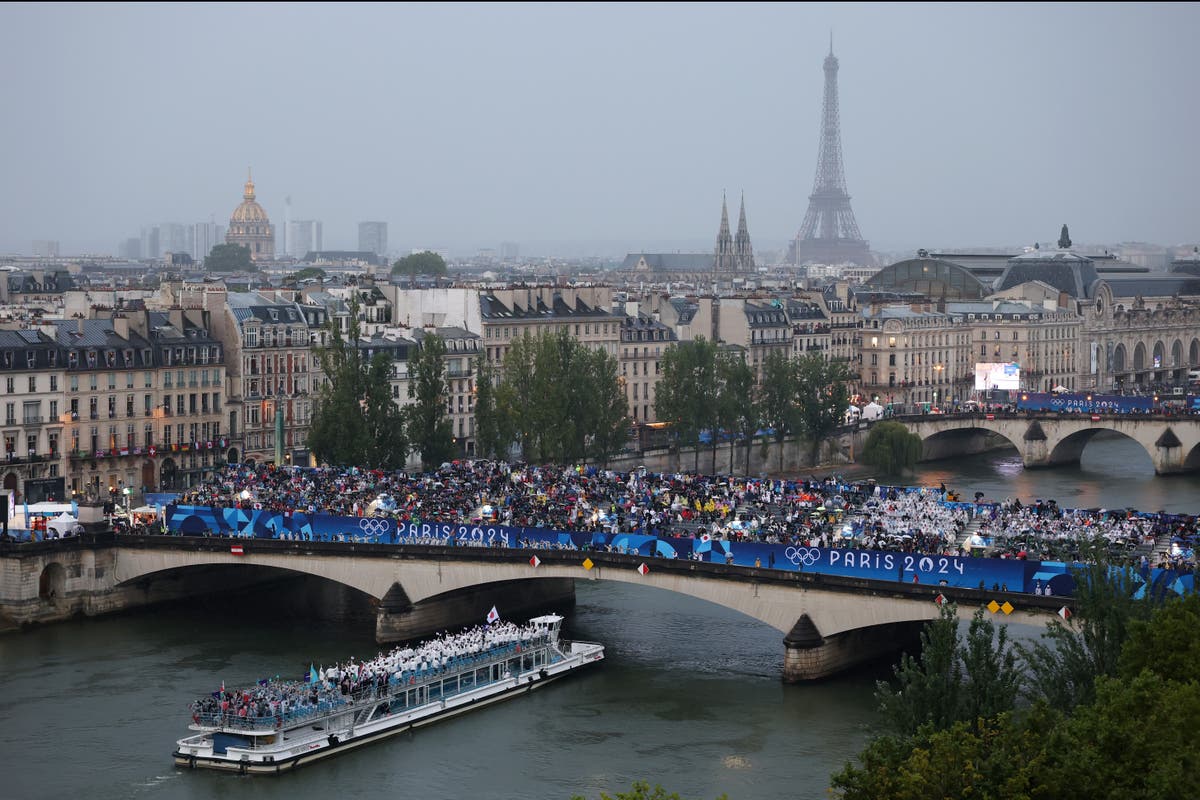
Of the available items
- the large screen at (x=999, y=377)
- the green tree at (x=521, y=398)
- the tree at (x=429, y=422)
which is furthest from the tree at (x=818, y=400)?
the large screen at (x=999, y=377)

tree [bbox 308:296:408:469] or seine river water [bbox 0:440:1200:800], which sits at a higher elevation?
tree [bbox 308:296:408:469]

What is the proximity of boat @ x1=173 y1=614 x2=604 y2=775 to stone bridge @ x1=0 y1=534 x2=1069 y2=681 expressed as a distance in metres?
2.59

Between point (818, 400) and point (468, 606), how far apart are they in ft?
153

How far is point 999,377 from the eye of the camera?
442 feet

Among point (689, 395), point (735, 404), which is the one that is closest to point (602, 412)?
point (689, 395)

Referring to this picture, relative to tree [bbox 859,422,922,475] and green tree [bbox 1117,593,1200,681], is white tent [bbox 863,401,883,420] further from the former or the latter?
green tree [bbox 1117,593,1200,681]

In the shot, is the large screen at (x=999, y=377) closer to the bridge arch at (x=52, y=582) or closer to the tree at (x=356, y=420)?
the tree at (x=356, y=420)

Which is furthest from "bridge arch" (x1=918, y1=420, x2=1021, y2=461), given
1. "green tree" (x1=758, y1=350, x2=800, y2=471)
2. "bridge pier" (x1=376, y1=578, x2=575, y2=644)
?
"bridge pier" (x1=376, y1=578, x2=575, y2=644)

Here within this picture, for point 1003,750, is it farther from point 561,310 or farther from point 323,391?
point 561,310

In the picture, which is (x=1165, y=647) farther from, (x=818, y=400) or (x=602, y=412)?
(x=818, y=400)

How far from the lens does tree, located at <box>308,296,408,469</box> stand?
78000mm

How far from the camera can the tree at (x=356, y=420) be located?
7800 centimetres

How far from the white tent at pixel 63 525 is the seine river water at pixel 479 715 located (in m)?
3.35

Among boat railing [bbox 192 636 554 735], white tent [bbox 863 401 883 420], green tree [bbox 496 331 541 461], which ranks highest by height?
green tree [bbox 496 331 541 461]
